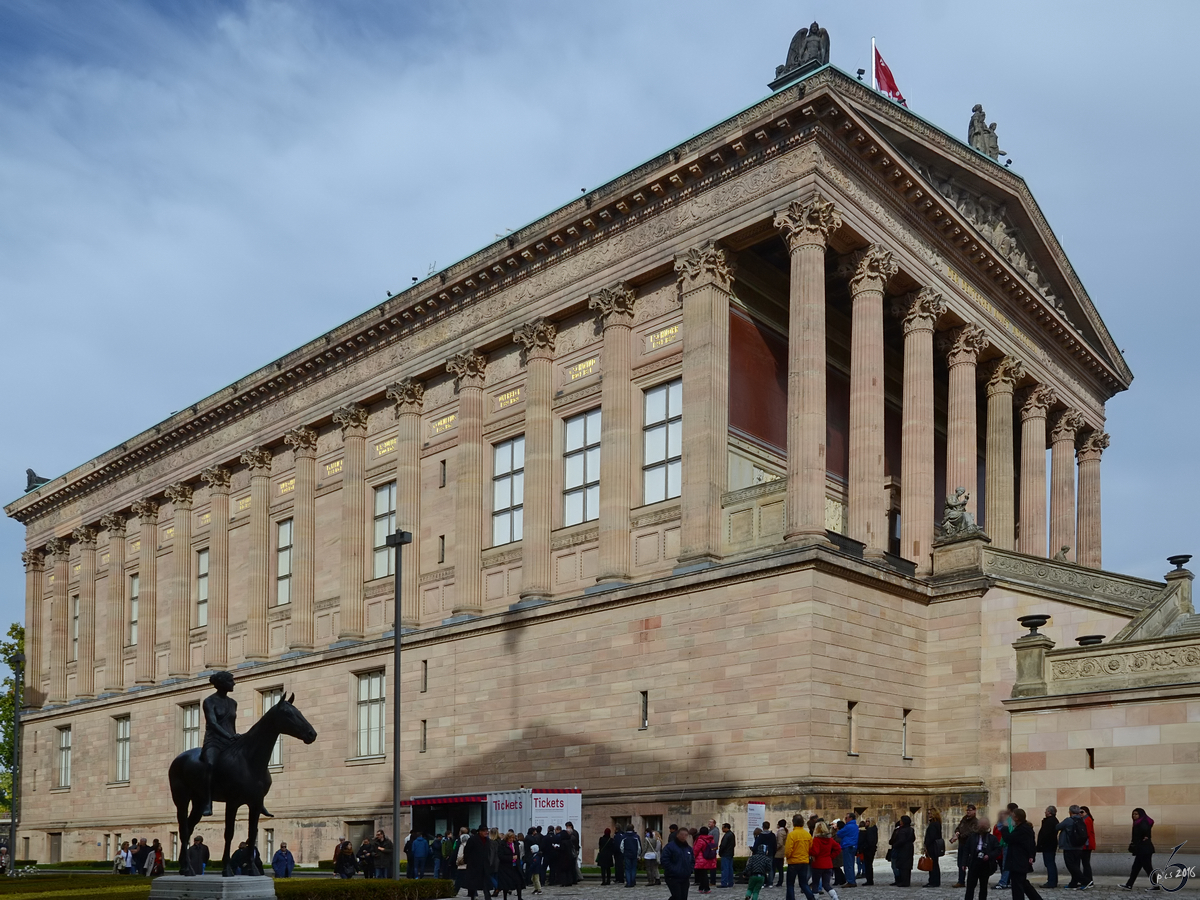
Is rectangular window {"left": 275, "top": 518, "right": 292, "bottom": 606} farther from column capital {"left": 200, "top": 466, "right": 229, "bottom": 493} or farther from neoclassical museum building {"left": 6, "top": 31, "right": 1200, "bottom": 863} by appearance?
column capital {"left": 200, "top": 466, "right": 229, "bottom": 493}

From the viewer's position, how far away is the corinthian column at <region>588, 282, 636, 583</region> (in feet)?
128

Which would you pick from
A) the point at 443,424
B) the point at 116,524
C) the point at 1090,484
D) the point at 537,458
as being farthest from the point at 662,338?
the point at 116,524

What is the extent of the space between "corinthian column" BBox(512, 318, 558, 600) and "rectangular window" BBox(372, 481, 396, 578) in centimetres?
816

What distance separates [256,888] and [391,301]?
105 ft

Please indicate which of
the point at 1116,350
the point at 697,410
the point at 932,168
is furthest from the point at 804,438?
the point at 1116,350

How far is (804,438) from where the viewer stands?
35.1 metres

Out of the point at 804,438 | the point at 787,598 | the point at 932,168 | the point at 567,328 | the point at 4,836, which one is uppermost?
the point at 932,168

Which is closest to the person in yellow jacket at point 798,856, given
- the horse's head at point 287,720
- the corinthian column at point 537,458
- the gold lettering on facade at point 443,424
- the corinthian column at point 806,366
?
the horse's head at point 287,720

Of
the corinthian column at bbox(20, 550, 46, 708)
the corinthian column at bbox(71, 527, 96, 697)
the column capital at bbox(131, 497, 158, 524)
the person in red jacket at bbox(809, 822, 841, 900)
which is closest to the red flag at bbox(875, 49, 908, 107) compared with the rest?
the person in red jacket at bbox(809, 822, 841, 900)

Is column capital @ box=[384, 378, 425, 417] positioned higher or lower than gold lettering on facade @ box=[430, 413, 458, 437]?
higher

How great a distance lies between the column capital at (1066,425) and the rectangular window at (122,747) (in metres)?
41.7

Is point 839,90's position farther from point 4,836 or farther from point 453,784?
point 4,836

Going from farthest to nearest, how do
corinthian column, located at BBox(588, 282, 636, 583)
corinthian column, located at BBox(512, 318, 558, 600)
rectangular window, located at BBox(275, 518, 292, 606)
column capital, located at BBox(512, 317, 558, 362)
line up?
rectangular window, located at BBox(275, 518, 292, 606) → column capital, located at BBox(512, 317, 558, 362) → corinthian column, located at BBox(512, 318, 558, 600) → corinthian column, located at BBox(588, 282, 636, 583)

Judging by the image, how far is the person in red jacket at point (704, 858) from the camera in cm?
2814
